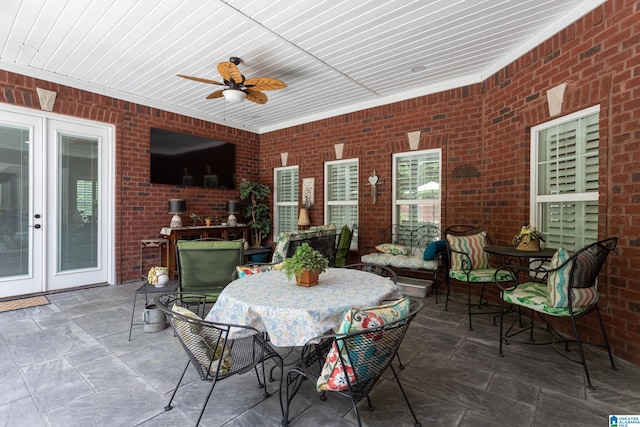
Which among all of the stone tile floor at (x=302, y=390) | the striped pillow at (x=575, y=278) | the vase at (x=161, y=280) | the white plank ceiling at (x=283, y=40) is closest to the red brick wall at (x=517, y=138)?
the white plank ceiling at (x=283, y=40)

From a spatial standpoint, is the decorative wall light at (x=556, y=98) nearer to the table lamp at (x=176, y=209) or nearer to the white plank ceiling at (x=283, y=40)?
the white plank ceiling at (x=283, y=40)

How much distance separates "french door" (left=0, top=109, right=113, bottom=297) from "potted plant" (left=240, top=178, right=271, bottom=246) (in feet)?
7.85

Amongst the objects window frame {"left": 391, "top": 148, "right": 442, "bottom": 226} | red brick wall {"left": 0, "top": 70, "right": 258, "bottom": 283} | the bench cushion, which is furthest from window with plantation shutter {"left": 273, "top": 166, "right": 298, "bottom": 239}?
the bench cushion

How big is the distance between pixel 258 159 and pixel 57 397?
5554 millimetres

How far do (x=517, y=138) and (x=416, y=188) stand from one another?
1.57m

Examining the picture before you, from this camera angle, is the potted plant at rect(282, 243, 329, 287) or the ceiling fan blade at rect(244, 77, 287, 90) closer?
the potted plant at rect(282, 243, 329, 287)

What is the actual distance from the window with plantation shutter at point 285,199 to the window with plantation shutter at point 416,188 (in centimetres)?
226

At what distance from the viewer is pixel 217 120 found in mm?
6137

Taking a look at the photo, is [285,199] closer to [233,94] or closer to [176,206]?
[176,206]

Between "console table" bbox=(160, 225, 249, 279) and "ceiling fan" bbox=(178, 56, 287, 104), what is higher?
"ceiling fan" bbox=(178, 56, 287, 104)

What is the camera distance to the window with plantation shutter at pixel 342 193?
220 inches

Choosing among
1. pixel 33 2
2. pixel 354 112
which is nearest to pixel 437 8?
pixel 354 112

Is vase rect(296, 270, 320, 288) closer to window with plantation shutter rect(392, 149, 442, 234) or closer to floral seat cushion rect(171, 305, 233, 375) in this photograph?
floral seat cushion rect(171, 305, 233, 375)

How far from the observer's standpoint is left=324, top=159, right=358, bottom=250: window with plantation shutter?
5.58m
